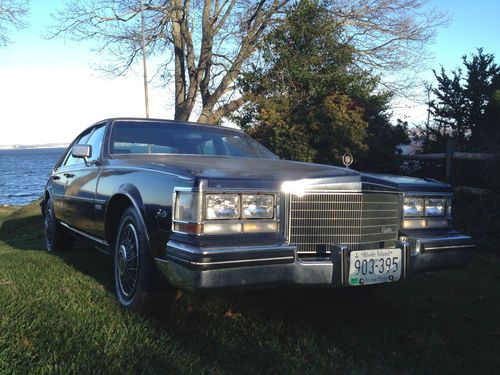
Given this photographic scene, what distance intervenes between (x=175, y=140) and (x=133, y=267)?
154 cm

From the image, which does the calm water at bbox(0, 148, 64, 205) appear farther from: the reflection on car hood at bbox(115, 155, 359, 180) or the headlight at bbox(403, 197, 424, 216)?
the headlight at bbox(403, 197, 424, 216)

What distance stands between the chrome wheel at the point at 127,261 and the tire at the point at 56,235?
2.48m

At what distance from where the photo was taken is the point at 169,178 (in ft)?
10.5

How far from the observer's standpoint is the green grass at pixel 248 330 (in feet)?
9.10

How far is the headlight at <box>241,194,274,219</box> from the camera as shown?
300cm

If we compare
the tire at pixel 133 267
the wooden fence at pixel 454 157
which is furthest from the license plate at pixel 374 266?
the wooden fence at pixel 454 157

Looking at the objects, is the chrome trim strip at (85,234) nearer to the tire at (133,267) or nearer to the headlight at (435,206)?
the tire at (133,267)

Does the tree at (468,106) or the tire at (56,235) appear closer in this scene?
the tire at (56,235)

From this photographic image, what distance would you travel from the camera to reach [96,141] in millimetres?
5137

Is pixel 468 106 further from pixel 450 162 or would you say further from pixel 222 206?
pixel 222 206

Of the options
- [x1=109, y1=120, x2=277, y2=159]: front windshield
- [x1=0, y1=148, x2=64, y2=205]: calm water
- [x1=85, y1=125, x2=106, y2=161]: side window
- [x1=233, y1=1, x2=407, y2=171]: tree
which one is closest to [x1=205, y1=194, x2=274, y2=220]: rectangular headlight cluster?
[x1=109, y1=120, x2=277, y2=159]: front windshield

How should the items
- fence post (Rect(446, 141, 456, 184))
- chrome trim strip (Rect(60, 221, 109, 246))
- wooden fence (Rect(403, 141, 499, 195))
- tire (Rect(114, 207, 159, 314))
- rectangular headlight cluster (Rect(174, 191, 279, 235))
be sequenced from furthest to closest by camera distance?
fence post (Rect(446, 141, 456, 184)) → wooden fence (Rect(403, 141, 499, 195)) → chrome trim strip (Rect(60, 221, 109, 246)) → tire (Rect(114, 207, 159, 314)) → rectangular headlight cluster (Rect(174, 191, 279, 235))

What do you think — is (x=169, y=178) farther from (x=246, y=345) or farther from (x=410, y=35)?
(x=410, y=35)

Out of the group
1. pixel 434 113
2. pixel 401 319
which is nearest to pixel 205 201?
pixel 401 319
